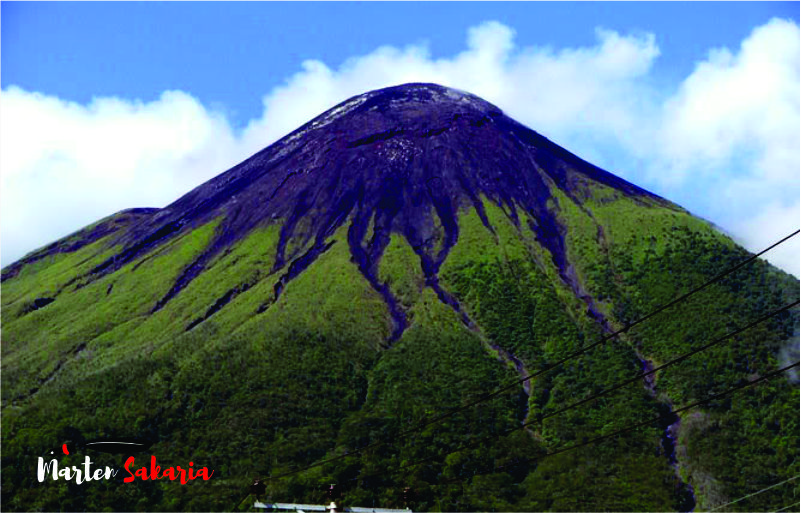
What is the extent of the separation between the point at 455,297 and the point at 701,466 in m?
57.5

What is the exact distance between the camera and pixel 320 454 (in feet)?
490

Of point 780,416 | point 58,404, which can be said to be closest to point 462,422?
point 780,416

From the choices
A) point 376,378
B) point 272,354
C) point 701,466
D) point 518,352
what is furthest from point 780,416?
point 272,354

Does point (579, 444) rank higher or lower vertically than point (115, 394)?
lower

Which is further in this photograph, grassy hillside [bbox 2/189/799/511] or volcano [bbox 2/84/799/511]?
volcano [bbox 2/84/799/511]

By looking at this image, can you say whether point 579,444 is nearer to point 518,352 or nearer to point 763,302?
point 518,352

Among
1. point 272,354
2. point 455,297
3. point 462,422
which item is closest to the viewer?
point 462,422

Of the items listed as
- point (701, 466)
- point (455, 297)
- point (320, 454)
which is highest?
point (455, 297)

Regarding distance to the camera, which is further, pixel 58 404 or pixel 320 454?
pixel 58 404

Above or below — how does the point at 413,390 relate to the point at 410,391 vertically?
above

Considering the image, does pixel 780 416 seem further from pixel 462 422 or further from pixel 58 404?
pixel 58 404

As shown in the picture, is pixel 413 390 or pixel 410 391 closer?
pixel 410 391

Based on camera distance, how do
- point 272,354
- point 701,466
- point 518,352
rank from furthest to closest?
point 518,352 < point 272,354 < point 701,466

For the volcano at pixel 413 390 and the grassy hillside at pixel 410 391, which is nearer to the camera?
the grassy hillside at pixel 410 391
